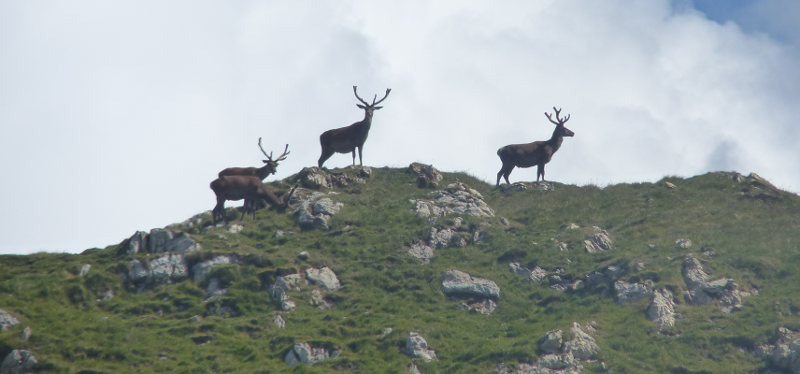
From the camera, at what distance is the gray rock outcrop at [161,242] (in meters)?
24.8

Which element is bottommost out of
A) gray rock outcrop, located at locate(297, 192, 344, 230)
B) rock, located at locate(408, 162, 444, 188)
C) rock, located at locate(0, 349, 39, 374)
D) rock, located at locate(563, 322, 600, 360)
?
rock, located at locate(563, 322, 600, 360)

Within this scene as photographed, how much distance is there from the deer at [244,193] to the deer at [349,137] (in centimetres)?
591

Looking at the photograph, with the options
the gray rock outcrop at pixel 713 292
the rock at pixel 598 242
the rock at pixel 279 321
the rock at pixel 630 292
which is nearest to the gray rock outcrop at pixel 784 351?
the gray rock outcrop at pixel 713 292

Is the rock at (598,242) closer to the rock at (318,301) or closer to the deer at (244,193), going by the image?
the rock at (318,301)

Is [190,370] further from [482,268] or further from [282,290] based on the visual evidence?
[482,268]

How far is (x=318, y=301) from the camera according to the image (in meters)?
23.5

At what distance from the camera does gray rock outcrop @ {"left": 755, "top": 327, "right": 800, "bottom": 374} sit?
19.2 m

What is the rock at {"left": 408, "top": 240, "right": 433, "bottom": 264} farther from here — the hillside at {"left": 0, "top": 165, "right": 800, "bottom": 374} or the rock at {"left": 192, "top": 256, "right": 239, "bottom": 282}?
the rock at {"left": 192, "top": 256, "right": 239, "bottom": 282}

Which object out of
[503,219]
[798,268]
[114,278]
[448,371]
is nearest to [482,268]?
[503,219]

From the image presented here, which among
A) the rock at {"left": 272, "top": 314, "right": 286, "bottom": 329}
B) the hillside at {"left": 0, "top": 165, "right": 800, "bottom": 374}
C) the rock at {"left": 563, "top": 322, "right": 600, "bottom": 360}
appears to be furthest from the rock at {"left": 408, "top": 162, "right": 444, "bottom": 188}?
the rock at {"left": 563, "top": 322, "right": 600, "bottom": 360}

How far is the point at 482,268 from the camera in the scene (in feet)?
85.0

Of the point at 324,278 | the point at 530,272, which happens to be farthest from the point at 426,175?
the point at 324,278

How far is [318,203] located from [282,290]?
21.3 ft

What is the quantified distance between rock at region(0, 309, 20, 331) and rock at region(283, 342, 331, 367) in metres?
7.19
